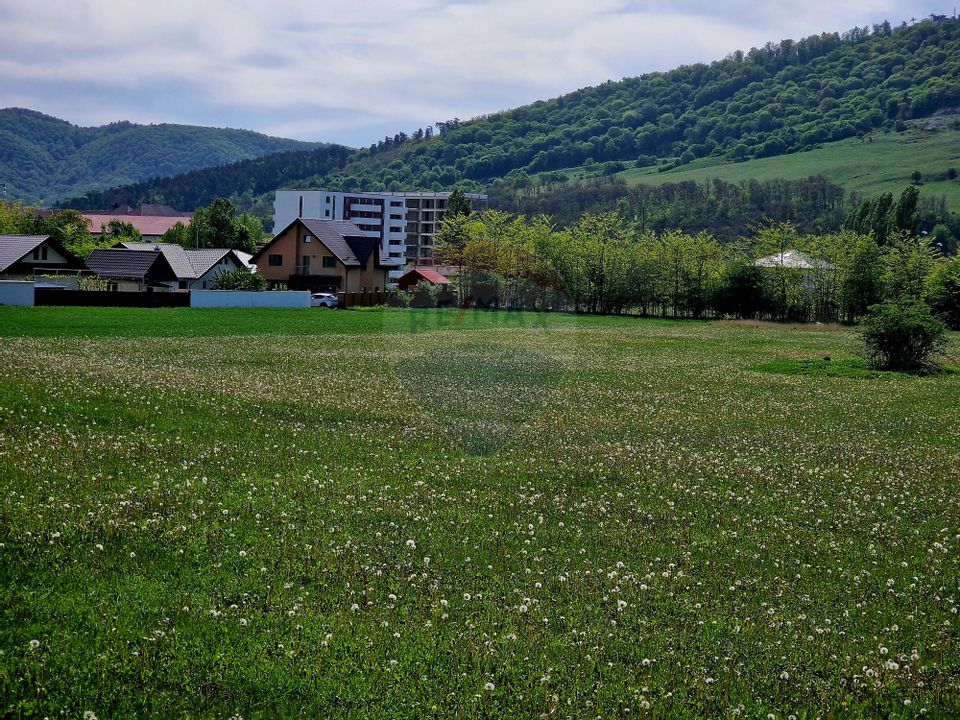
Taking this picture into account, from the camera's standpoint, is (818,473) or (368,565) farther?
(818,473)

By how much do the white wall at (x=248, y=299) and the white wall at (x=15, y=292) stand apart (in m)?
12.5

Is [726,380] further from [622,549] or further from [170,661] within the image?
[170,661]

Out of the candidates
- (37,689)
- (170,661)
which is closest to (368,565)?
(170,661)

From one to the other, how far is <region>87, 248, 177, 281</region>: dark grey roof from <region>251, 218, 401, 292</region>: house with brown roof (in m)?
20.3

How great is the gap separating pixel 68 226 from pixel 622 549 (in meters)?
142

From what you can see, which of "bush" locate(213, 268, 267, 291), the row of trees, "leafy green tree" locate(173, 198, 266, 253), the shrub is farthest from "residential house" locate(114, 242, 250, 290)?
the shrub

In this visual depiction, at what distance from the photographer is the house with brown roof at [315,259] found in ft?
361

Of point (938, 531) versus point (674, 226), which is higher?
point (674, 226)

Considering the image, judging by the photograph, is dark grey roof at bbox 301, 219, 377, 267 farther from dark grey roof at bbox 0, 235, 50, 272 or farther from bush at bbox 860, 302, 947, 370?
bush at bbox 860, 302, 947, 370

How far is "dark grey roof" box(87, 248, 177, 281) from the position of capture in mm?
86812

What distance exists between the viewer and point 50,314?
174 ft

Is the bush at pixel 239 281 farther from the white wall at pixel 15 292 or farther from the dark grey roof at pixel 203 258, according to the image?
the white wall at pixel 15 292

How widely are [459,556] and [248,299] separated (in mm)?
67055

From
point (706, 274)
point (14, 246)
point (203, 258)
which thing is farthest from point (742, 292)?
point (14, 246)
